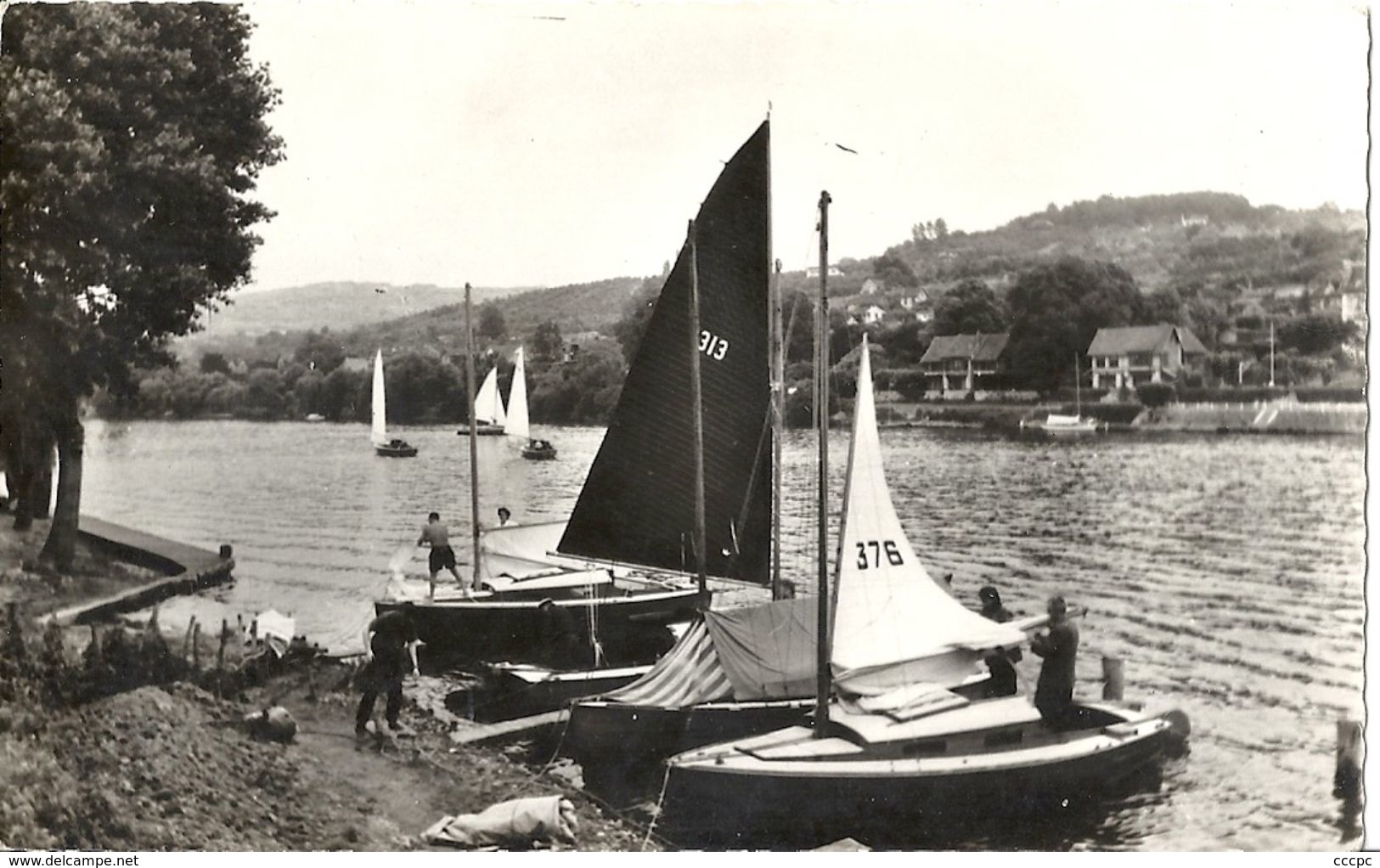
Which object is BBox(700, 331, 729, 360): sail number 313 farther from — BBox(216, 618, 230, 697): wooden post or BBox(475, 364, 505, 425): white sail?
BBox(216, 618, 230, 697): wooden post

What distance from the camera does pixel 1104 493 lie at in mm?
7199

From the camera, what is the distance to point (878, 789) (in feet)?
20.2

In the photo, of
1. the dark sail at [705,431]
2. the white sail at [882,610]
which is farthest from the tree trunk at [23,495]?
the white sail at [882,610]

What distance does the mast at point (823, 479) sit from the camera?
6.07 metres

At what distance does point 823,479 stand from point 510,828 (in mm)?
2765

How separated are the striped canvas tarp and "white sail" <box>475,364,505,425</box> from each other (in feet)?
8.54

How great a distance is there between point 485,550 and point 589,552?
4.26ft

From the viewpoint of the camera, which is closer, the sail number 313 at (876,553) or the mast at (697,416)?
the sail number 313 at (876,553)

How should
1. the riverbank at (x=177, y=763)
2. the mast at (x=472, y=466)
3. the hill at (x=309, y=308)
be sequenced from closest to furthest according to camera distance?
the riverbank at (x=177, y=763) → the hill at (x=309, y=308) → the mast at (x=472, y=466)

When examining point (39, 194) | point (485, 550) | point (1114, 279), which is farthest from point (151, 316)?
point (1114, 279)

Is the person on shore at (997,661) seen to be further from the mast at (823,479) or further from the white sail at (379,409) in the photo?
the white sail at (379,409)

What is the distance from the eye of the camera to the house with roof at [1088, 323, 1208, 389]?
23.3ft

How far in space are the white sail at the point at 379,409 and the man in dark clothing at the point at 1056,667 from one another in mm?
4751
